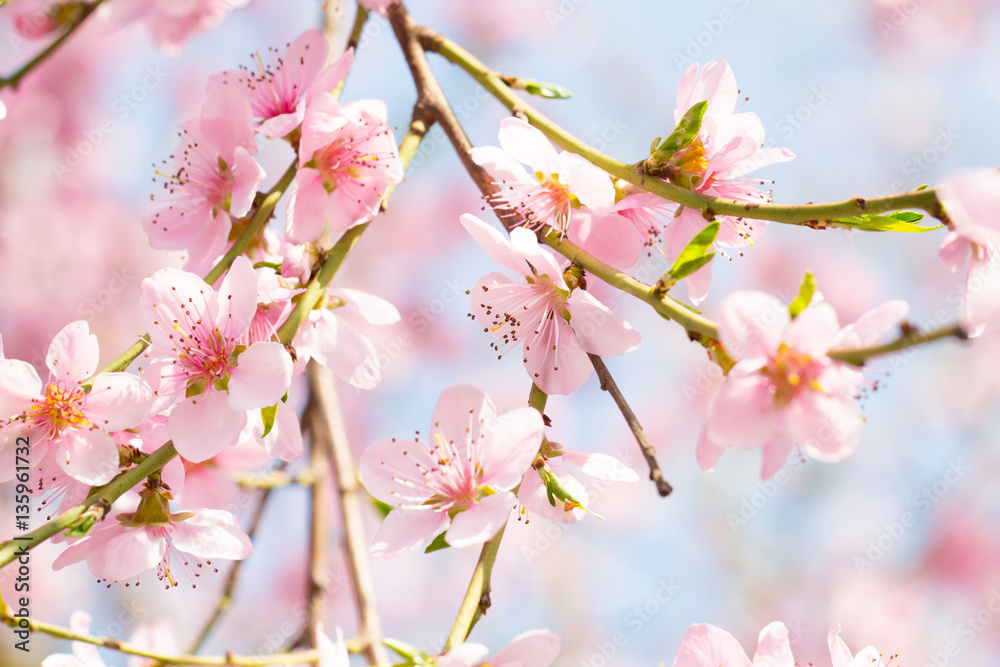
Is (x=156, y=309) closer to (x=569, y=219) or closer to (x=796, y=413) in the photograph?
(x=569, y=219)

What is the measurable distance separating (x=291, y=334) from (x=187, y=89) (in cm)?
461

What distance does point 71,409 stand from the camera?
Answer: 3.46ft

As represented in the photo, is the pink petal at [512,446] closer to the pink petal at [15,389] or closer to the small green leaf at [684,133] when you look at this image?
the small green leaf at [684,133]

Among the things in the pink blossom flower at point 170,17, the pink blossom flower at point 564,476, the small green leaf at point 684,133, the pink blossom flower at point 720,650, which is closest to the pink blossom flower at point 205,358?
the pink blossom flower at point 564,476

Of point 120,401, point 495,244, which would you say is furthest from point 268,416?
point 495,244

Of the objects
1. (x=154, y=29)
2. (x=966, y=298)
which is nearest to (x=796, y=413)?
(x=966, y=298)

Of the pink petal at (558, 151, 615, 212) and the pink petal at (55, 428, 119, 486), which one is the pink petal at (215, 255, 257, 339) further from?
the pink petal at (558, 151, 615, 212)

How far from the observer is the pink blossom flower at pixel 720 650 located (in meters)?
1.09

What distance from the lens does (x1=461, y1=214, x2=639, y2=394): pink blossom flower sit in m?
1.02

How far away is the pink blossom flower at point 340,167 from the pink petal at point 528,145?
199 millimetres

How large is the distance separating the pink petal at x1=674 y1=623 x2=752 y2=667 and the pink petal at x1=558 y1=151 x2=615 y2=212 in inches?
25.8

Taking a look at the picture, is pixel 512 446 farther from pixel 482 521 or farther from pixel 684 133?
pixel 684 133

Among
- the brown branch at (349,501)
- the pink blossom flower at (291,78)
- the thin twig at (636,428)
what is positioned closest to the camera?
the thin twig at (636,428)

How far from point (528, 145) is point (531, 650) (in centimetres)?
74
